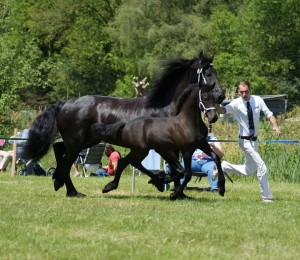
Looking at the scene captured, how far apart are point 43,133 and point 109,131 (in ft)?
5.88

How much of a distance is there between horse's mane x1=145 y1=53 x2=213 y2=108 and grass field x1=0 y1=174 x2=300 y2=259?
5.15 feet

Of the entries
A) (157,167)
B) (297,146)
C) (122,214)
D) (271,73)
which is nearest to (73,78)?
(271,73)

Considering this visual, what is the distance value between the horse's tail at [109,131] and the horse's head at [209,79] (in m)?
1.49

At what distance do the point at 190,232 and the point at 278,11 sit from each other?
42877 millimetres

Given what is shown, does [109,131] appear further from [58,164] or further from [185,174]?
[58,164]

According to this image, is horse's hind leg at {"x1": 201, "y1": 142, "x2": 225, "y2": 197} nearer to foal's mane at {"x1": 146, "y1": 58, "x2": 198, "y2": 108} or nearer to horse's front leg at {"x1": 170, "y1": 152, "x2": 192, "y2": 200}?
horse's front leg at {"x1": 170, "y1": 152, "x2": 192, "y2": 200}

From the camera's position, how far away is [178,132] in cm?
1230

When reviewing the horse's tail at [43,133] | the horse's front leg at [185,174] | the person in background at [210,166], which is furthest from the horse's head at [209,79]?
the person in background at [210,166]

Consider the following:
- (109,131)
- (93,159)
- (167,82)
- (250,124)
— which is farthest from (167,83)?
(93,159)

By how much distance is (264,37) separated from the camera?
163 ft

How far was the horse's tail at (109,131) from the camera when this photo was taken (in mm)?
12711

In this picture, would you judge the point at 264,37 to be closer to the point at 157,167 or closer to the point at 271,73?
the point at 271,73

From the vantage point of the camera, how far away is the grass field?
738 centimetres

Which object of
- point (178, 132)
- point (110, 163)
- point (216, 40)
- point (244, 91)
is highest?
point (216, 40)
